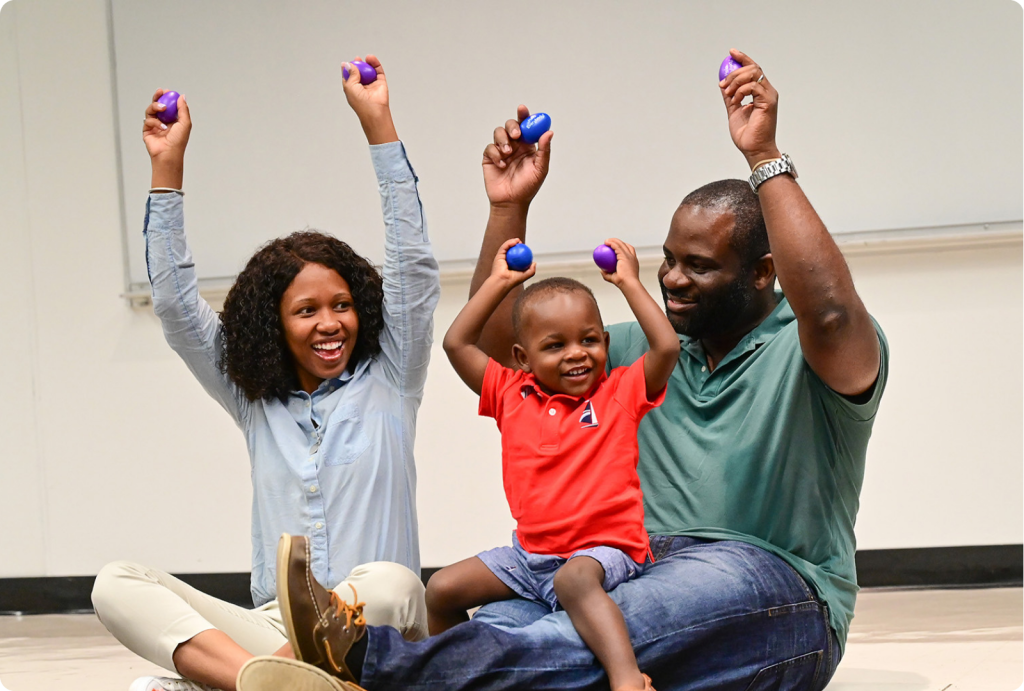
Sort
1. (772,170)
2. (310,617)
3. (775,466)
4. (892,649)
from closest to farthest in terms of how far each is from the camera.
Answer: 1. (310,617)
2. (772,170)
3. (775,466)
4. (892,649)

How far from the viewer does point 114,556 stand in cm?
370

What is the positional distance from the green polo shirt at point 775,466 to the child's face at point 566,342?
0.25 m

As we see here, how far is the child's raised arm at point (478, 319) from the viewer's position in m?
1.88

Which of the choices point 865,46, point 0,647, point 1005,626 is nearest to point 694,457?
point 1005,626

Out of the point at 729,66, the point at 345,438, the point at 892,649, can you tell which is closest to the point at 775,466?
the point at 729,66

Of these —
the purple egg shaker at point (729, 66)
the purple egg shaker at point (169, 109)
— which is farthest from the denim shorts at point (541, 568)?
the purple egg shaker at point (169, 109)

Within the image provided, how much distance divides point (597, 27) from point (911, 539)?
2108 mm

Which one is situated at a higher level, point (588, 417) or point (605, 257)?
point (605, 257)

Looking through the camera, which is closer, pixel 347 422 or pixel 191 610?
pixel 191 610

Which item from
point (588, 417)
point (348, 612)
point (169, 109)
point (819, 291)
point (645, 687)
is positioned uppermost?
point (169, 109)

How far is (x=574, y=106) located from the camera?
3.38 m

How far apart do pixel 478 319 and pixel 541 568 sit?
1.66ft

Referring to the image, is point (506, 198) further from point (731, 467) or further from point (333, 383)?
point (731, 467)

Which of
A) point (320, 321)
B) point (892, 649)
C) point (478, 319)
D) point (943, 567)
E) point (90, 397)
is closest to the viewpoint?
point (478, 319)
